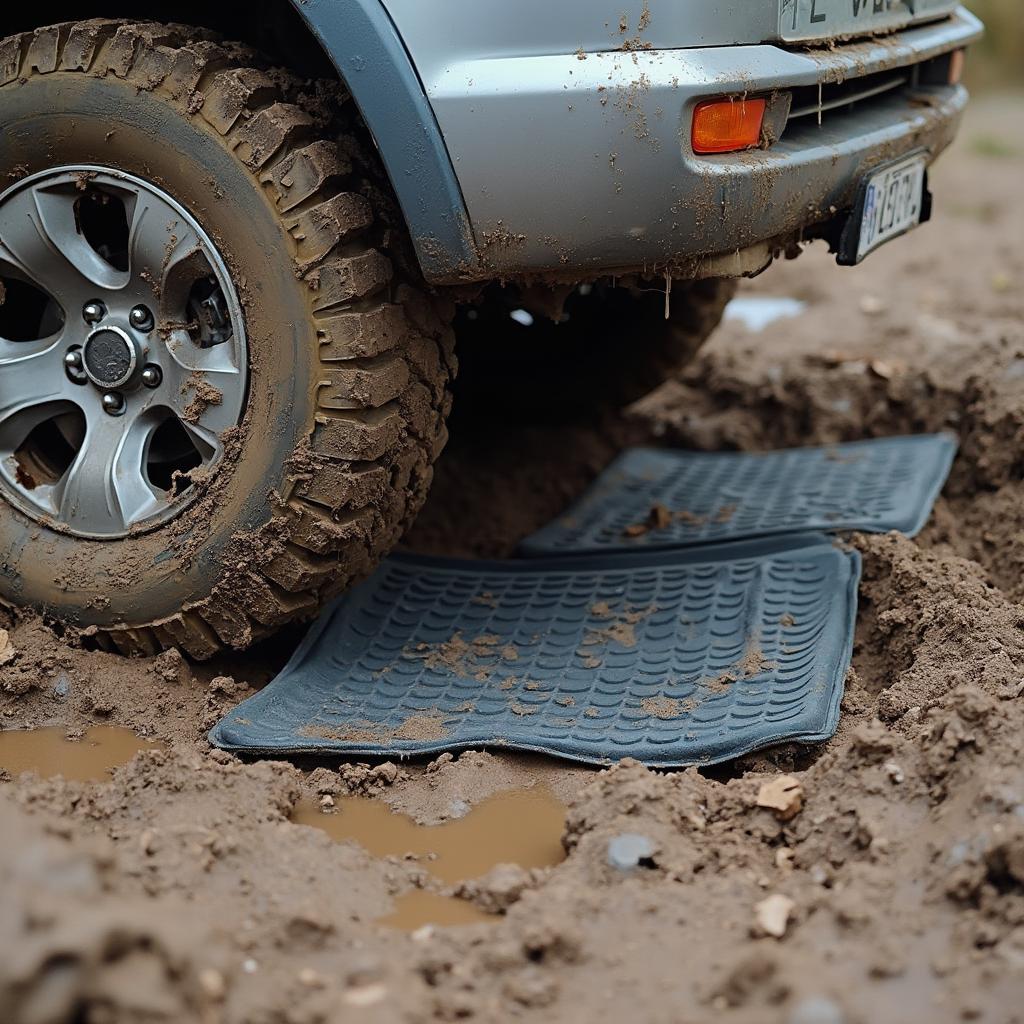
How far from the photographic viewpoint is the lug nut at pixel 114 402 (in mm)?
2811

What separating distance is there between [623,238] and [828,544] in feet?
3.73

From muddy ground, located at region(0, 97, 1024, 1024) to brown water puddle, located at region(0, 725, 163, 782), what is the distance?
0.04 meters

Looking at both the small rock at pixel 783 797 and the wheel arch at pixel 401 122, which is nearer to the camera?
the small rock at pixel 783 797

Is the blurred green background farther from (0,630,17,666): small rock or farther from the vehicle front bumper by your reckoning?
(0,630,17,666): small rock

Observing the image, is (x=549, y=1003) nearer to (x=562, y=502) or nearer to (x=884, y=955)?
(x=884, y=955)

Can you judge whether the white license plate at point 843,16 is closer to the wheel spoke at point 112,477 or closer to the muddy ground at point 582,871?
the muddy ground at point 582,871

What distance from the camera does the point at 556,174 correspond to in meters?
2.41

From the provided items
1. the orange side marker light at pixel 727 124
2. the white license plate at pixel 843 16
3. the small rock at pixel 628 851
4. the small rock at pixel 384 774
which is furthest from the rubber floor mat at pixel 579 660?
the white license plate at pixel 843 16

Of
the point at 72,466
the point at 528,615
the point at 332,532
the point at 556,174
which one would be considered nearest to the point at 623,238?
the point at 556,174

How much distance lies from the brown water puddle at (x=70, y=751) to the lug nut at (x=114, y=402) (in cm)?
66

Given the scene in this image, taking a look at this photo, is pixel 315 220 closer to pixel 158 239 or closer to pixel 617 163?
pixel 158 239

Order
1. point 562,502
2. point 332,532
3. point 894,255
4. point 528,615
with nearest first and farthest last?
1. point 332,532
2. point 528,615
3. point 562,502
4. point 894,255

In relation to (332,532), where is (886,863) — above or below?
below

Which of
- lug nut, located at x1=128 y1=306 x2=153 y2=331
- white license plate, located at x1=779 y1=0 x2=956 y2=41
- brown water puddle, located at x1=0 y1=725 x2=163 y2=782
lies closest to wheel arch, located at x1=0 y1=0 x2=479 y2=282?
lug nut, located at x1=128 y1=306 x2=153 y2=331
